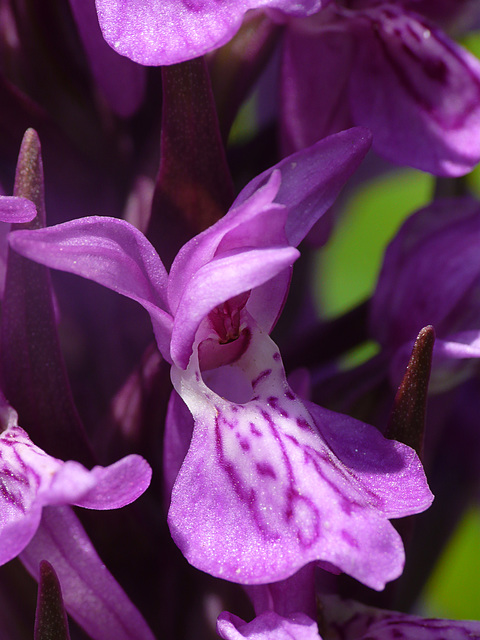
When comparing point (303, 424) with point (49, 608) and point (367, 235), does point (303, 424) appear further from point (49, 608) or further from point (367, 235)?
point (367, 235)

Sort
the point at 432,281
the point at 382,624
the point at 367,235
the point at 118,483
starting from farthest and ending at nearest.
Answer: the point at 367,235 < the point at 432,281 < the point at 382,624 < the point at 118,483

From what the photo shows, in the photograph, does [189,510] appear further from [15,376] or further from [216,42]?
[216,42]

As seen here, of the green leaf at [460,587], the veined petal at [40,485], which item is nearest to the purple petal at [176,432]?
the veined petal at [40,485]

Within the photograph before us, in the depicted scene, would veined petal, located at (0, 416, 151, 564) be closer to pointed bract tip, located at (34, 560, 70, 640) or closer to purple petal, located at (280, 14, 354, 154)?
pointed bract tip, located at (34, 560, 70, 640)

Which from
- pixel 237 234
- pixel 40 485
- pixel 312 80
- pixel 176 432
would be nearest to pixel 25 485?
pixel 40 485

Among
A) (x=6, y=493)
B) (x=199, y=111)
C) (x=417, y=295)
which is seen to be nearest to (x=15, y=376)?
(x=6, y=493)

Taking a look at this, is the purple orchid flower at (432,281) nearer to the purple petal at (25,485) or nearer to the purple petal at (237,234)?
the purple petal at (237,234)
